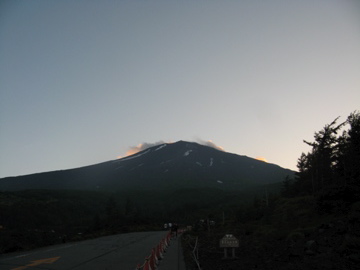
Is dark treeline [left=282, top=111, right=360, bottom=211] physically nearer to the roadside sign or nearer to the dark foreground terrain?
the dark foreground terrain

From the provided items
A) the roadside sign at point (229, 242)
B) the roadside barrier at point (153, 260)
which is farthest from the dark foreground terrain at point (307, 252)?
the roadside barrier at point (153, 260)

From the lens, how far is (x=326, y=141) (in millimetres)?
40438

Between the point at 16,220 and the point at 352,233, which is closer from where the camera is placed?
the point at 352,233

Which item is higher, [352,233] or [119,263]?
[352,233]

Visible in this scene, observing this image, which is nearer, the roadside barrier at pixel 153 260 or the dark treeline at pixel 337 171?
the roadside barrier at pixel 153 260

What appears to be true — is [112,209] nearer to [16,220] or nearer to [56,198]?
[16,220]

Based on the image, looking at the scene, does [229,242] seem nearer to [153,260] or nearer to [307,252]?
[307,252]

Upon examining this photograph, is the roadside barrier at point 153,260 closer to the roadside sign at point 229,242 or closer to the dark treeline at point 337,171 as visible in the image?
the roadside sign at point 229,242

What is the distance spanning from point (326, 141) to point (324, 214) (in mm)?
19567

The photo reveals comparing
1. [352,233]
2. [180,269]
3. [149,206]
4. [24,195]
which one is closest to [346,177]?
[352,233]

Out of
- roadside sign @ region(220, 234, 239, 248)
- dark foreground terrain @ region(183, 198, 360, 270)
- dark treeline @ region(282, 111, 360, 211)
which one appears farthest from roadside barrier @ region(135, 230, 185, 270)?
dark treeline @ region(282, 111, 360, 211)

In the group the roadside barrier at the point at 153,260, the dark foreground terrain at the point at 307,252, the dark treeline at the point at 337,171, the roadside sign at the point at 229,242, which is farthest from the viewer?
the dark treeline at the point at 337,171

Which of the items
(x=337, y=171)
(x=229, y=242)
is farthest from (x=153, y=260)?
(x=337, y=171)

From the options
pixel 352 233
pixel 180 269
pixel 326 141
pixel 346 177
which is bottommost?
pixel 180 269
